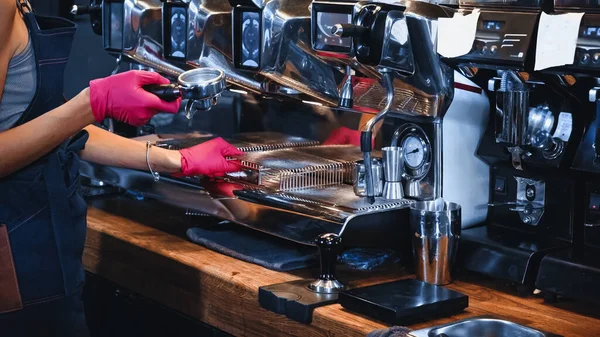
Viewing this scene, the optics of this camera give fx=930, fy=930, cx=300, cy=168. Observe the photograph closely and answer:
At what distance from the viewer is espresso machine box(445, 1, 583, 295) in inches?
76.9

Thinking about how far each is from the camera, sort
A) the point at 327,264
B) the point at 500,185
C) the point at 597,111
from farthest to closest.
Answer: the point at 500,185
the point at 327,264
the point at 597,111

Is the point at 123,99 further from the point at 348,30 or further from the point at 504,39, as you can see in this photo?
the point at 504,39

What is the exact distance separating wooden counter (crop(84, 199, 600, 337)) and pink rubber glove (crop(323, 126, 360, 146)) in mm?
484

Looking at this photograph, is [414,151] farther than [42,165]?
Yes

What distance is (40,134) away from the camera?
2.11 m

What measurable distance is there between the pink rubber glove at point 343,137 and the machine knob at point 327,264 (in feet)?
1.96

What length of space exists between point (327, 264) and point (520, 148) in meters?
0.53

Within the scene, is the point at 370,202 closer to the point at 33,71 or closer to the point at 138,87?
the point at 138,87

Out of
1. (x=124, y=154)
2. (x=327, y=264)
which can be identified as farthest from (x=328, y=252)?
(x=124, y=154)

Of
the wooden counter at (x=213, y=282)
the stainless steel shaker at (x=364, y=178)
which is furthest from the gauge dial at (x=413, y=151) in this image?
the wooden counter at (x=213, y=282)

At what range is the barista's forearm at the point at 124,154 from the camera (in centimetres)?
265

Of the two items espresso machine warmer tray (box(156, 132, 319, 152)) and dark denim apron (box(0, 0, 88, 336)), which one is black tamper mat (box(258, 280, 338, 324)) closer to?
dark denim apron (box(0, 0, 88, 336))

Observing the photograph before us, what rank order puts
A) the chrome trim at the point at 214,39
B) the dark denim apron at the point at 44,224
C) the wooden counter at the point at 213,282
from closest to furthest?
the wooden counter at the point at 213,282, the dark denim apron at the point at 44,224, the chrome trim at the point at 214,39

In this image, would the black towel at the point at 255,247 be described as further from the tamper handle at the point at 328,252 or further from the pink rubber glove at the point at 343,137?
the pink rubber glove at the point at 343,137
